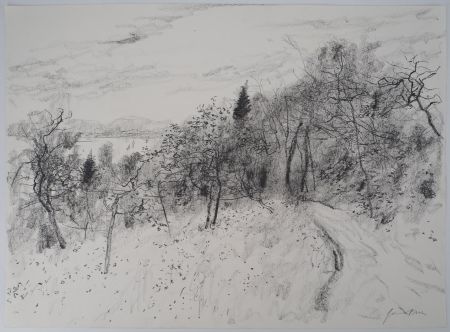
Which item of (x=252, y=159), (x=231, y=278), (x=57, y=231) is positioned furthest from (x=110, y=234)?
(x=252, y=159)

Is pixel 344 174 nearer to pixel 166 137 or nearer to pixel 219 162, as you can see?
pixel 219 162

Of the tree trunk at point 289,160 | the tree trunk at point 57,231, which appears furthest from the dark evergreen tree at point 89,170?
the tree trunk at point 289,160

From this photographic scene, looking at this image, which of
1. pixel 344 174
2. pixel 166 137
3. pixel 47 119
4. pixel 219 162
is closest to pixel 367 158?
pixel 344 174

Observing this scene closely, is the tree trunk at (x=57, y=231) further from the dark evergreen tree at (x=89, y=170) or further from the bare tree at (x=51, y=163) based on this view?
the dark evergreen tree at (x=89, y=170)

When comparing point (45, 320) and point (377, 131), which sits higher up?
point (377, 131)

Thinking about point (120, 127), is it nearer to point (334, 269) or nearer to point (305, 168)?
point (305, 168)

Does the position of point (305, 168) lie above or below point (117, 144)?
below
